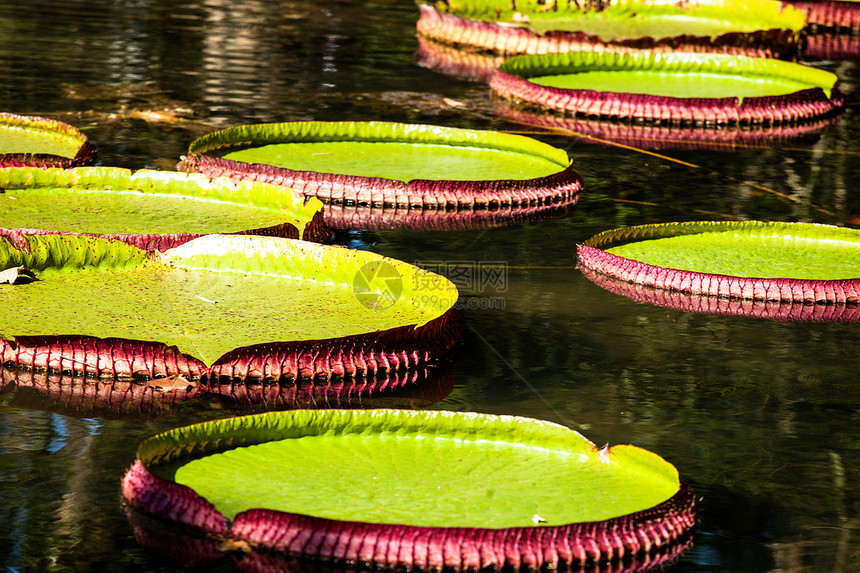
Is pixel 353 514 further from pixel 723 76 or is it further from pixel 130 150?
pixel 723 76

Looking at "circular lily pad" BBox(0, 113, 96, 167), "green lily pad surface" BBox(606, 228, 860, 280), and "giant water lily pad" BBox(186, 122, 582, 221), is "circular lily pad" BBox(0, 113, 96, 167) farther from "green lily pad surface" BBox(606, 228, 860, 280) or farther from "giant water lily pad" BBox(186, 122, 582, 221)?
"green lily pad surface" BBox(606, 228, 860, 280)

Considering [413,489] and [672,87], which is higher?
[672,87]

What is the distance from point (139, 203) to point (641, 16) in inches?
291

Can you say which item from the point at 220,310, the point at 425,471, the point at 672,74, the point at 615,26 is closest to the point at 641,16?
the point at 615,26

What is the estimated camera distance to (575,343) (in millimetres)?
4500

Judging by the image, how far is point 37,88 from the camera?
27.6ft

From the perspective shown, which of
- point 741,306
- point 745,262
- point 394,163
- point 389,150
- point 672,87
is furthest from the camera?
point 672,87

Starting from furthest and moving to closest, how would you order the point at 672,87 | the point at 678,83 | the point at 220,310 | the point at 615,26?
the point at 615,26 < the point at 678,83 < the point at 672,87 < the point at 220,310

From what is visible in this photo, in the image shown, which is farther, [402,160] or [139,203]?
[402,160]

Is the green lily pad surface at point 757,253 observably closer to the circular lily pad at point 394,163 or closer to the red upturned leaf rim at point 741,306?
the red upturned leaf rim at point 741,306

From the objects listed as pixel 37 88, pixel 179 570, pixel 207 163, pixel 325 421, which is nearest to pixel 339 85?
pixel 37 88

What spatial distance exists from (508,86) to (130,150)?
301cm

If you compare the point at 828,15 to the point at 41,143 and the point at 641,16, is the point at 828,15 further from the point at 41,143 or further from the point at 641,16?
the point at 41,143

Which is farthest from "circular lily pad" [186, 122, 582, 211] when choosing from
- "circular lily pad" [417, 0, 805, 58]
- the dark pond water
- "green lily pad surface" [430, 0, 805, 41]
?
"green lily pad surface" [430, 0, 805, 41]
